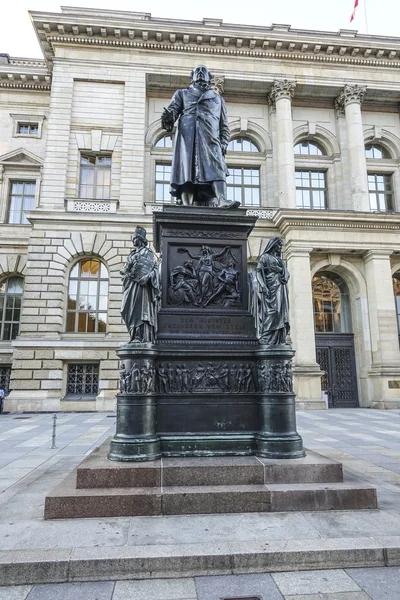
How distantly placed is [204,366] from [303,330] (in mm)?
16377

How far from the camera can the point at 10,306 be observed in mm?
24766

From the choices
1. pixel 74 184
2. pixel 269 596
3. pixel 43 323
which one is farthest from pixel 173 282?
pixel 74 184

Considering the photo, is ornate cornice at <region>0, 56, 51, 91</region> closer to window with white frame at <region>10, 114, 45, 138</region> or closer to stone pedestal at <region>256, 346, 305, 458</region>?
window with white frame at <region>10, 114, 45, 138</region>

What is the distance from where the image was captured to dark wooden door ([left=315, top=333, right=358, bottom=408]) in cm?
2314

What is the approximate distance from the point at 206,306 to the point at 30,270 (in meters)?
17.6

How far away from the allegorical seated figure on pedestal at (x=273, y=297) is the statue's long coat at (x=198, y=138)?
72.6 inches

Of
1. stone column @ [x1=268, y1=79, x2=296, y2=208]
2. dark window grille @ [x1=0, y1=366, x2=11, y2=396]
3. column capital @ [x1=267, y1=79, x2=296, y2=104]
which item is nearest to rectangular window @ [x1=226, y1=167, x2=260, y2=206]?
stone column @ [x1=268, y1=79, x2=296, y2=208]

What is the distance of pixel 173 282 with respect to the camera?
625 cm

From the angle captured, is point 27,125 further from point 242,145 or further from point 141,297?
point 141,297

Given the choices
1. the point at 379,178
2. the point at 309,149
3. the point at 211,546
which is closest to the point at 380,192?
the point at 379,178

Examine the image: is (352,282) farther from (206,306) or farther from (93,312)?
(206,306)

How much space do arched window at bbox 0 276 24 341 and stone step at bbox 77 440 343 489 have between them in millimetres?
21659

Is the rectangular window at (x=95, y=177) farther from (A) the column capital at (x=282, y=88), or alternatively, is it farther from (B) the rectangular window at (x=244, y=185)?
(A) the column capital at (x=282, y=88)

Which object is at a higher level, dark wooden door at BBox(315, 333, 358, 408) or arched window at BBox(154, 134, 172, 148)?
arched window at BBox(154, 134, 172, 148)
